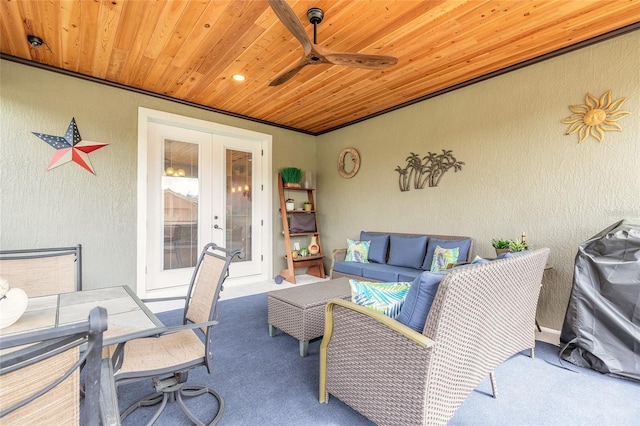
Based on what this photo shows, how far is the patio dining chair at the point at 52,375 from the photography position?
61 cm

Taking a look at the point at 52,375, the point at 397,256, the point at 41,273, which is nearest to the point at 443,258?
the point at 397,256

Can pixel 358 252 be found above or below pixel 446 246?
below

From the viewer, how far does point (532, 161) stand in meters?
2.95

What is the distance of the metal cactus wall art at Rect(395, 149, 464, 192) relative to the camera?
143 inches

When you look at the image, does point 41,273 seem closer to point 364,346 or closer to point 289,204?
point 364,346

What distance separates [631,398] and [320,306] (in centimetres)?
210

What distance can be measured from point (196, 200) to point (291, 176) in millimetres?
1555

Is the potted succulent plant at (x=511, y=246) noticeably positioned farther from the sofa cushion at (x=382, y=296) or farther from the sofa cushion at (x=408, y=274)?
the sofa cushion at (x=382, y=296)

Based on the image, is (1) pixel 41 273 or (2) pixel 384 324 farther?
(1) pixel 41 273

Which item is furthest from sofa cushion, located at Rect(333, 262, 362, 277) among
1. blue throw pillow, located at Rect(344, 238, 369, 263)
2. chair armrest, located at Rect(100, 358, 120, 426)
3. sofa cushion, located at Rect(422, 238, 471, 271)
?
chair armrest, located at Rect(100, 358, 120, 426)

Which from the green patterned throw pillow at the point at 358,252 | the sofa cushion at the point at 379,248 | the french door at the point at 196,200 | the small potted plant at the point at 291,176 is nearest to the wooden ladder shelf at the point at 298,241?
the small potted plant at the point at 291,176

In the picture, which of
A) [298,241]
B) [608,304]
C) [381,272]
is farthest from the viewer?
[298,241]

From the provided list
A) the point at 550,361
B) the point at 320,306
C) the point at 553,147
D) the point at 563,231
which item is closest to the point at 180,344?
the point at 320,306

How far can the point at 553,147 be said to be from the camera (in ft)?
9.24
